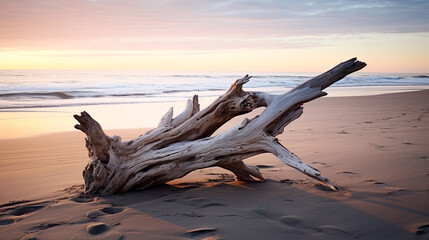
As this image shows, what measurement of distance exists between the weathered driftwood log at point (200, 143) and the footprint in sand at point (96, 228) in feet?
3.23

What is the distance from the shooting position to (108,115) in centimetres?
1218

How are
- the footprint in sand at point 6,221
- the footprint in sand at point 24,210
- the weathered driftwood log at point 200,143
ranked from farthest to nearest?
the weathered driftwood log at point 200,143 < the footprint in sand at point 24,210 < the footprint in sand at point 6,221

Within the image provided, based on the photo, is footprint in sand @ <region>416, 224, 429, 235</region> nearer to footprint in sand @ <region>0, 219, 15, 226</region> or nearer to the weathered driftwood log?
the weathered driftwood log

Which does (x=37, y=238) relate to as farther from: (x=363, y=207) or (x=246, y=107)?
(x=363, y=207)

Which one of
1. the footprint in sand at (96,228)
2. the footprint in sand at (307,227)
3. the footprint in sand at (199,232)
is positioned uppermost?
the footprint in sand at (96,228)

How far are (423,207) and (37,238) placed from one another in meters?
3.36

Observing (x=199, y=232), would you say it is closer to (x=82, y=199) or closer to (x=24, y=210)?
(x=82, y=199)

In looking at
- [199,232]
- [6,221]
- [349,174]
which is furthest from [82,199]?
[349,174]

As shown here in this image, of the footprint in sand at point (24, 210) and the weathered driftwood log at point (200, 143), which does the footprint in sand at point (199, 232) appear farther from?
the footprint in sand at point (24, 210)

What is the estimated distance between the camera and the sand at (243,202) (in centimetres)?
311

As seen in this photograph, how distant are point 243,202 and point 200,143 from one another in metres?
0.81

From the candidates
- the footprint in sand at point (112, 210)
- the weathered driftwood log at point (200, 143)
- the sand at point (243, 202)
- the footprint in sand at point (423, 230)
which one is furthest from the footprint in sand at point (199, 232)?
the footprint in sand at point (423, 230)

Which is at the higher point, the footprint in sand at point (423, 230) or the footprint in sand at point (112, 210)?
the footprint in sand at point (112, 210)

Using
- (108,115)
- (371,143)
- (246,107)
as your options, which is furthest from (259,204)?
(108,115)
